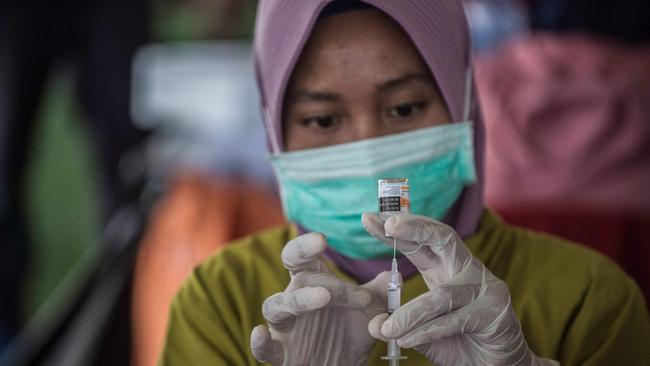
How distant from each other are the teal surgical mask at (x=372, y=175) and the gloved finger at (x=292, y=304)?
0.31 metres

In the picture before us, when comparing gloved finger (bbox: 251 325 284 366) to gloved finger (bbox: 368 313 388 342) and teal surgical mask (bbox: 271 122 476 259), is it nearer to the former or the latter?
gloved finger (bbox: 368 313 388 342)

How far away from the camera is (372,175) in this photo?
1.55 meters

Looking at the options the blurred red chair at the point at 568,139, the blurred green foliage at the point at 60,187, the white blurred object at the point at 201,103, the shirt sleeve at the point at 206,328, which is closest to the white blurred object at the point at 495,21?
the blurred red chair at the point at 568,139

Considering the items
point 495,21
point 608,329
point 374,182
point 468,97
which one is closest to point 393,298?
point 374,182

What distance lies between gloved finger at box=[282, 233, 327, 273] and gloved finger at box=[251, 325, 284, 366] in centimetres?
10

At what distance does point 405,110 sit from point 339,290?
422 mm

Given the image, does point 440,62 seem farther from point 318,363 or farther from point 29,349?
point 29,349

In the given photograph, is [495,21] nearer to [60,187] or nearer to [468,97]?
[468,97]

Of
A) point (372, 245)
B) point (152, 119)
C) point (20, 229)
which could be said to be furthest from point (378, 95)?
point (20, 229)

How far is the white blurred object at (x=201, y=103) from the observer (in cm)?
347

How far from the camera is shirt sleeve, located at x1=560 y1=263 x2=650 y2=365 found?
145cm

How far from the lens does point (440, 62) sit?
5.24ft

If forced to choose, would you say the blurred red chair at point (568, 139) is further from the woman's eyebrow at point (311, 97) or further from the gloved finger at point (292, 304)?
the gloved finger at point (292, 304)

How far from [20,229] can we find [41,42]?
0.78 m
